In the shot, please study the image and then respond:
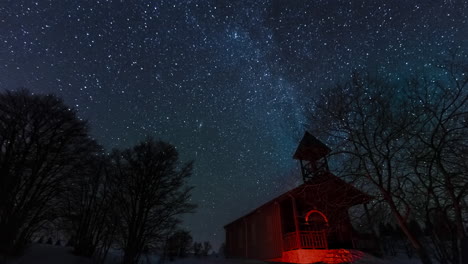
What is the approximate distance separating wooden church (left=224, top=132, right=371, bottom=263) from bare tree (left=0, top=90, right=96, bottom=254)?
49.5ft

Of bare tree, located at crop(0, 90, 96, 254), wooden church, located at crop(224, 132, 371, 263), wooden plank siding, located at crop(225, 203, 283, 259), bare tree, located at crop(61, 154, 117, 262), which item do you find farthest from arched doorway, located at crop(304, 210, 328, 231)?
bare tree, located at crop(0, 90, 96, 254)

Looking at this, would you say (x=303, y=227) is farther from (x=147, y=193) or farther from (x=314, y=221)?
(x=147, y=193)

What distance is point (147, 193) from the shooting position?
1892cm

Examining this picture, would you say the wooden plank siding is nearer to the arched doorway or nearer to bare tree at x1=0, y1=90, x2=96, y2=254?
the arched doorway

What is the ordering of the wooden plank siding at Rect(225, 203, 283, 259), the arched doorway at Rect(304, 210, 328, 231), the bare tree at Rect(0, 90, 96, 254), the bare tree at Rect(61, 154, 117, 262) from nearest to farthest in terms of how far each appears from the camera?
1. the bare tree at Rect(0, 90, 96, 254)
2. the arched doorway at Rect(304, 210, 328, 231)
3. the wooden plank siding at Rect(225, 203, 283, 259)
4. the bare tree at Rect(61, 154, 117, 262)

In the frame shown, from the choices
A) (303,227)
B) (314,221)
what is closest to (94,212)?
(303,227)

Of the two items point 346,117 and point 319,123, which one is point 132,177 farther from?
point 346,117

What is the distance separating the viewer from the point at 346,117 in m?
10.7

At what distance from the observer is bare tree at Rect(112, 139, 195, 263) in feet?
59.6

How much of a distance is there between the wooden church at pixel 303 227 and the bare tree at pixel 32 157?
49.5 feet

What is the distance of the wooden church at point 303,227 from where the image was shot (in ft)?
51.3

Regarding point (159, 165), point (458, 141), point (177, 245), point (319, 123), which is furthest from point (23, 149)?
point (177, 245)

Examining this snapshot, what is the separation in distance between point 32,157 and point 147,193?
7.81 m

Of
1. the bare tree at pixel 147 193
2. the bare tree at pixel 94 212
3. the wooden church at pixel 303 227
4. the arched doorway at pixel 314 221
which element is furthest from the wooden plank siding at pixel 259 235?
the bare tree at pixel 94 212
